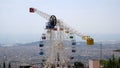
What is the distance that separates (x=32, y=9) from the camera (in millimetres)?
32625

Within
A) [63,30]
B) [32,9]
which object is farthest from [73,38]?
[32,9]

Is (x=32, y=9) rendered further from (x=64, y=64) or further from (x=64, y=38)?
(x=64, y=64)

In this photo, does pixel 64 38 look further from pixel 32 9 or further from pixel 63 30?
pixel 32 9

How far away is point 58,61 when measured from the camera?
1137 inches

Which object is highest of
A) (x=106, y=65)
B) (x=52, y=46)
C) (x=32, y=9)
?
(x=32, y=9)

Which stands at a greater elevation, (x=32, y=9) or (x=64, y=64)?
(x=32, y=9)

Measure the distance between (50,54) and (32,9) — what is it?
5.83m

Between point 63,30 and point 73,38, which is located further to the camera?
point 73,38

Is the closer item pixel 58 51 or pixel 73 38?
pixel 58 51

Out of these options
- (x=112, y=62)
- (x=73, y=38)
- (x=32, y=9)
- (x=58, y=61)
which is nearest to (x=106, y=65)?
(x=112, y=62)

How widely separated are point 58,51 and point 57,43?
737mm

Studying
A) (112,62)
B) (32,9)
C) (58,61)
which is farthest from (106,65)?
(32,9)

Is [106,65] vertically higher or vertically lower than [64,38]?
lower

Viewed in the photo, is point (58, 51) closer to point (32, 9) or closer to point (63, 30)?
point (63, 30)
